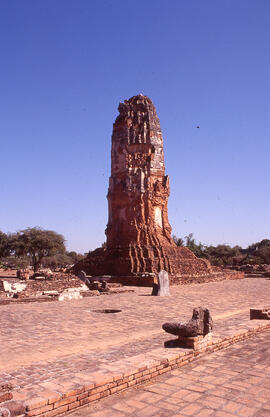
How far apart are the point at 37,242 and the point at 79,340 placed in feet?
93.8

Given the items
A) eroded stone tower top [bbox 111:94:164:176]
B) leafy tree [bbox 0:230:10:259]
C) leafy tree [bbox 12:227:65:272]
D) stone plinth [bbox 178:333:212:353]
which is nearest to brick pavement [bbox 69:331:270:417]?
stone plinth [bbox 178:333:212:353]

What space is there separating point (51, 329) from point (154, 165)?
25.1 m

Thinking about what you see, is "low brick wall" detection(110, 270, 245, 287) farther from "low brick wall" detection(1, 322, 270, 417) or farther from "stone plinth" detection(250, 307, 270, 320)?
"low brick wall" detection(1, 322, 270, 417)

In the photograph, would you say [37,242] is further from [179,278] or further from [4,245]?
[179,278]

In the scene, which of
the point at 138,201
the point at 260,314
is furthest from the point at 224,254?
the point at 260,314

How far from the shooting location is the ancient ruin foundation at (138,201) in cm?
2817

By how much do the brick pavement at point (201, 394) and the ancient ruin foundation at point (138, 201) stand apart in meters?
22.2

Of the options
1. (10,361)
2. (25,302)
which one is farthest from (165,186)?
(10,361)

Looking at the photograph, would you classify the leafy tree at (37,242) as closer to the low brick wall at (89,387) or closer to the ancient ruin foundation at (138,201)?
the ancient ruin foundation at (138,201)

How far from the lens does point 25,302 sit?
13.2m

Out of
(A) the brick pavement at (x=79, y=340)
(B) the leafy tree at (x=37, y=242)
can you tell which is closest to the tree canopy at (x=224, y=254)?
(B) the leafy tree at (x=37, y=242)

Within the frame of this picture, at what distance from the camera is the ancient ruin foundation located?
2817cm

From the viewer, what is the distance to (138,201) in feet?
102

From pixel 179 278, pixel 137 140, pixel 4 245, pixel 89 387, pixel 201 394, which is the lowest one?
pixel 201 394
